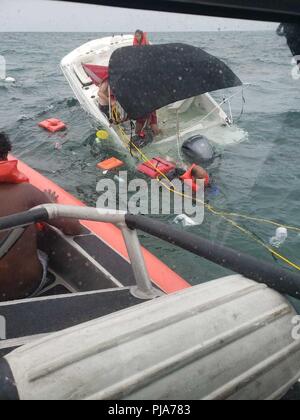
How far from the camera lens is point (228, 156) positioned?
344 inches

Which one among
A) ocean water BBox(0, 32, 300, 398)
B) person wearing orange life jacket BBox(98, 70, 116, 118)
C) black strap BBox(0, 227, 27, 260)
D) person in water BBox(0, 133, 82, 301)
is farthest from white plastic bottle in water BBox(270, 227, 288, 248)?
person wearing orange life jacket BBox(98, 70, 116, 118)

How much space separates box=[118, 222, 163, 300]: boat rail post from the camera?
2.05 metres

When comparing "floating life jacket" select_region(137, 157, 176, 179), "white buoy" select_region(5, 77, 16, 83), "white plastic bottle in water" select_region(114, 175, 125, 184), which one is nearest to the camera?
"floating life jacket" select_region(137, 157, 176, 179)

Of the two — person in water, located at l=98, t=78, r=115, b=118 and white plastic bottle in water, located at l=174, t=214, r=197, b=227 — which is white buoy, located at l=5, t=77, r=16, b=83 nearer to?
person in water, located at l=98, t=78, r=115, b=118

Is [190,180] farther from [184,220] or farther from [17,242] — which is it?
[17,242]

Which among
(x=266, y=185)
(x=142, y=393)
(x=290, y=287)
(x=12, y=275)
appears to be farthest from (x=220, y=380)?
(x=266, y=185)

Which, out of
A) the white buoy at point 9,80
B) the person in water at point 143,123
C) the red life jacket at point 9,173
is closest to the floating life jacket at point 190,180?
the person in water at point 143,123

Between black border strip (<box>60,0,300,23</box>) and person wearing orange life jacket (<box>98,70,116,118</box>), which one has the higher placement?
black border strip (<box>60,0,300,23</box>)

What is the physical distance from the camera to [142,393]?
3.38 ft

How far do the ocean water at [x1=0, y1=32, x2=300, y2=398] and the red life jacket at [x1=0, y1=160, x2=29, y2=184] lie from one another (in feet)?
4.64

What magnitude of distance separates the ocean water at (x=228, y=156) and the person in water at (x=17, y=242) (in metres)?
1.45

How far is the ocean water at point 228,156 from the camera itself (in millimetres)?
5840
